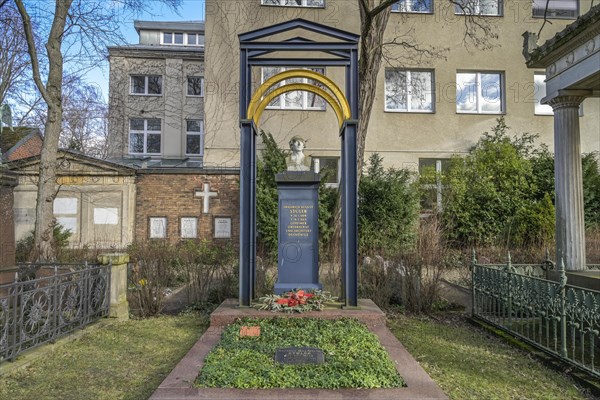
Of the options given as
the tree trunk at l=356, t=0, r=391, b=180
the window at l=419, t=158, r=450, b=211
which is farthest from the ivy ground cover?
the window at l=419, t=158, r=450, b=211

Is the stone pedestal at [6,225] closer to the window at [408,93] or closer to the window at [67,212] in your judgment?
the window at [67,212]

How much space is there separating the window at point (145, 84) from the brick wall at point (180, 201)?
1118 centimetres

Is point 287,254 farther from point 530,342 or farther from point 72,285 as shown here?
point 530,342

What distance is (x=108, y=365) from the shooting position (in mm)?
5805

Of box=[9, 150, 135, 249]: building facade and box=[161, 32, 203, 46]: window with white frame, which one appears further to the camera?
box=[161, 32, 203, 46]: window with white frame

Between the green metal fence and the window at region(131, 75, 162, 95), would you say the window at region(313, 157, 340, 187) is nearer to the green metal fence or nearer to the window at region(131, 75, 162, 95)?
the green metal fence

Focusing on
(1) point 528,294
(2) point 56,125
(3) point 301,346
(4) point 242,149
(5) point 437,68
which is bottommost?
(3) point 301,346

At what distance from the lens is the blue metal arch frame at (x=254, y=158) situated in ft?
25.3

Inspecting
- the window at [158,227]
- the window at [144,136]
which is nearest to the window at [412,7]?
the window at [158,227]

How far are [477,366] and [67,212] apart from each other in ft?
48.5

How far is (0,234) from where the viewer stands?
7.69m

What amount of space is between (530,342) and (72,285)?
22.0 feet

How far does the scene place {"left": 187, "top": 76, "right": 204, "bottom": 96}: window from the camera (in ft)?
85.5

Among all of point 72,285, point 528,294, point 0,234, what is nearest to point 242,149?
point 72,285
